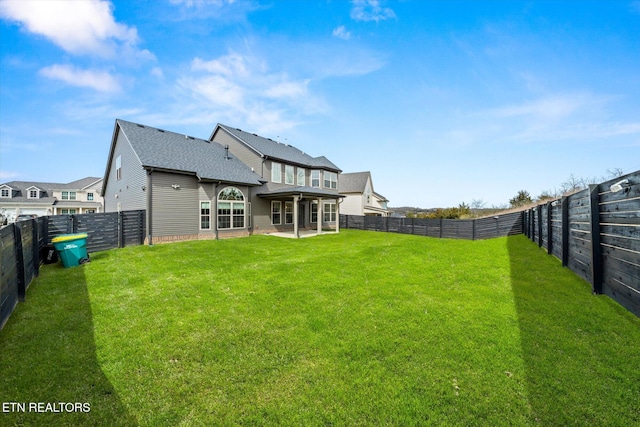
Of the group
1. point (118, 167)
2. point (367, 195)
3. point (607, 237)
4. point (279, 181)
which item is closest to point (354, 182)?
point (367, 195)

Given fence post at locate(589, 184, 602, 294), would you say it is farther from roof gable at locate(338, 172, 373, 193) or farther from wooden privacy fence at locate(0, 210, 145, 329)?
roof gable at locate(338, 172, 373, 193)

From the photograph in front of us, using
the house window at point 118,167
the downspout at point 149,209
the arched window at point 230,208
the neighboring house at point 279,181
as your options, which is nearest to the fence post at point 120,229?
the downspout at point 149,209

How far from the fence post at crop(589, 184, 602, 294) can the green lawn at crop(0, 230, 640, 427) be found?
0.36 metres

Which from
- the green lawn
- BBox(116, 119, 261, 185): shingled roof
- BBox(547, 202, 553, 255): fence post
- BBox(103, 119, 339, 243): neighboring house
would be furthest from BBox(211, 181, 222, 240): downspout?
BBox(547, 202, 553, 255): fence post

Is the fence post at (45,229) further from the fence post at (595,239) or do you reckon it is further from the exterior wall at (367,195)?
the exterior wall at (367,195)

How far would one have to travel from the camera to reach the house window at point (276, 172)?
19531mm

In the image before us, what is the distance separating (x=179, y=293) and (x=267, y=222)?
42.8 ft

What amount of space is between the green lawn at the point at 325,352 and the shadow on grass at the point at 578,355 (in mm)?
18

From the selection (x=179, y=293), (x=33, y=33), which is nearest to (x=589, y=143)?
(x=179, y=293)

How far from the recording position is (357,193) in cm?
3541

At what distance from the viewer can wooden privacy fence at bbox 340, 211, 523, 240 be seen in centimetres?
1642

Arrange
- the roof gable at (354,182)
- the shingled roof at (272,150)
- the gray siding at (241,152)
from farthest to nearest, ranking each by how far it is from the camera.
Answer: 1. the roof gable at (354,182)
2. the shingled roof at (272,150)
3. the gray siding at (241,152)

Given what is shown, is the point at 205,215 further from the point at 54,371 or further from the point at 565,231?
the point at 565,231

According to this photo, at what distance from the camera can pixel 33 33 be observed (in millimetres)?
10195
